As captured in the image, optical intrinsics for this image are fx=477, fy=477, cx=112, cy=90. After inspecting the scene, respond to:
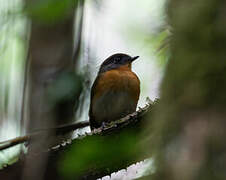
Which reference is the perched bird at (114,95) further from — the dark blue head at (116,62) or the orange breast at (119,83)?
the dark blue head at (116,62)

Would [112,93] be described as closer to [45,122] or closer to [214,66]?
[45,122]

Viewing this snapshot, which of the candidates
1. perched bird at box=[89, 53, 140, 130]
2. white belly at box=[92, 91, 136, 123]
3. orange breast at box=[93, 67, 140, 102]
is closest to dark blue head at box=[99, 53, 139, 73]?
perched bird at box=[89, 53, 140, 130]

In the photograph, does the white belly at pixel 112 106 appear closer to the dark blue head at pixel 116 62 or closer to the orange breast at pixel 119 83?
the orange breast at pixel 119 83

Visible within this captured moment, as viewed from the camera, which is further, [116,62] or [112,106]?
[116,62]

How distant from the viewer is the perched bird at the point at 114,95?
557 cm

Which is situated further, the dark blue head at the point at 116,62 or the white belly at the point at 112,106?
the dark blue head at the point at 116,62

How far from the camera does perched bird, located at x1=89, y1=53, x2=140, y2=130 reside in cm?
557

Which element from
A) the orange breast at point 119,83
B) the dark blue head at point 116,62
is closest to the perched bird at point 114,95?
the orange breast at point 119,83

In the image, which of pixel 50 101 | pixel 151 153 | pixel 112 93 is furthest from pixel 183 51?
pixel 112 93

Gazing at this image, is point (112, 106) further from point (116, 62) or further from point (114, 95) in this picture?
point (116, 62)

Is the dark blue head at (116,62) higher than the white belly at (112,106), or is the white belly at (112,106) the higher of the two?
the dark blue head at (116,62)

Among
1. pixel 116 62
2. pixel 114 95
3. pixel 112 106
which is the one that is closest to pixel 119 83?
pixel 114 95

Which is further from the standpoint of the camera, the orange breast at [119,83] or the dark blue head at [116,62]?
the dark blue head at [116,62]

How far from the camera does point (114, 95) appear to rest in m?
5.62
